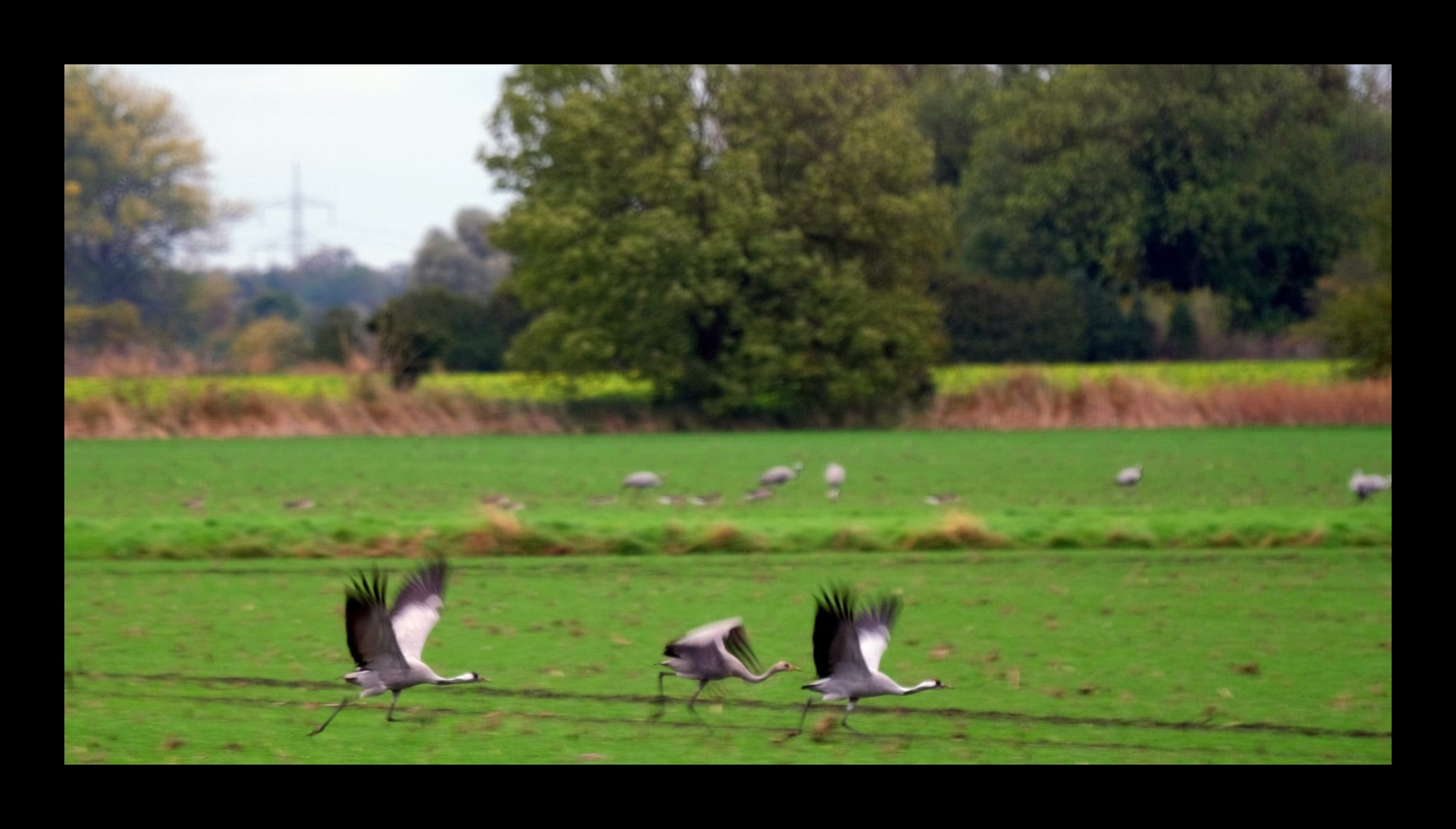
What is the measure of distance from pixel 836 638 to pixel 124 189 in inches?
2600

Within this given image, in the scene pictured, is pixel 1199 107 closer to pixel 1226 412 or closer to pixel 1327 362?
pixel 1327 362

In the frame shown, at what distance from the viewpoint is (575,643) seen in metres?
10.8

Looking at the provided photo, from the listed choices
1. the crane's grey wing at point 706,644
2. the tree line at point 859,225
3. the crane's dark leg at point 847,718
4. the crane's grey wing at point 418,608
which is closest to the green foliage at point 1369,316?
the tree line at point 859,225

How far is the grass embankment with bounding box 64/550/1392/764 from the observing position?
784 centimetres

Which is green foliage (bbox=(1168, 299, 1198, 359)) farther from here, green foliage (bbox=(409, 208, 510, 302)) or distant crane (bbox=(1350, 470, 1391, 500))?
green foliage (bbox=(409, 208, 510, 302))

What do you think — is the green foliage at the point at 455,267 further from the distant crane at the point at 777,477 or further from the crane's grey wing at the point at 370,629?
the crane's grey wing at the point at 370,629

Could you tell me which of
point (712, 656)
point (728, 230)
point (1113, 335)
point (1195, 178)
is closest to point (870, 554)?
point (712, 656)

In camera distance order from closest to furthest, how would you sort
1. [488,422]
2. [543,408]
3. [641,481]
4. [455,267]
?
[641,481] → [488,422] → [543,408] → [455,267]

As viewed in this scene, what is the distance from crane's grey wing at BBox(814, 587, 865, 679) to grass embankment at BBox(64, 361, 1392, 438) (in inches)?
1162

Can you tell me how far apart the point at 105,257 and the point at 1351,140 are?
154 feet

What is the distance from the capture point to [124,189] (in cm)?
6788

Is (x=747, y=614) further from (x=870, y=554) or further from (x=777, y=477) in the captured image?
(x=777, y=477)

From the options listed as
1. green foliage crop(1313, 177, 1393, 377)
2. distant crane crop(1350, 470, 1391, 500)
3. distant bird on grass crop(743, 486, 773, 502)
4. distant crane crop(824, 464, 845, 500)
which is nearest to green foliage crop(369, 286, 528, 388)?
green foliage crop(1313, 177, 1393, 377)
